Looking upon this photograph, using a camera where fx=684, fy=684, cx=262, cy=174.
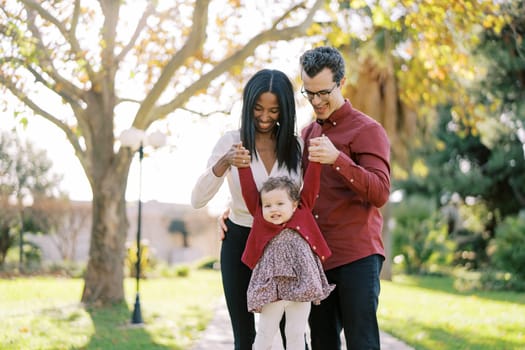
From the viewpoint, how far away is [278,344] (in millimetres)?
6730

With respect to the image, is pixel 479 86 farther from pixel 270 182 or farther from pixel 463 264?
pixel 270 182

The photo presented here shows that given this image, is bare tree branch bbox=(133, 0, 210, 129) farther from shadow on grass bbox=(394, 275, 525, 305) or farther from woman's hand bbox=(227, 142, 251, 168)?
shadow on grass bbox=(394, 275, 525, 305)

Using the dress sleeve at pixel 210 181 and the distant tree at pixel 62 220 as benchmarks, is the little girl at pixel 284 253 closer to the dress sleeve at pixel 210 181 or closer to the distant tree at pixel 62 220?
the dress sleeve at pixel 210 181

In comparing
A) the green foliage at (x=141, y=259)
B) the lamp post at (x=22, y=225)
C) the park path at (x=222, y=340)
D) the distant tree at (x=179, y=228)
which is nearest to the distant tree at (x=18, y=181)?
the lamp post at (x=22, y=225)

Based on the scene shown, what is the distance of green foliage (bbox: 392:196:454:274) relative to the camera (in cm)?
2195

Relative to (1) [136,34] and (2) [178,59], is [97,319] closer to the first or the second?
(2) [178,59]

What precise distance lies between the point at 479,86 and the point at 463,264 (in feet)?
31.2

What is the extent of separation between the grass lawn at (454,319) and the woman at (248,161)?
13.4 ft

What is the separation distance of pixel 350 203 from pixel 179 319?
700 centimetres

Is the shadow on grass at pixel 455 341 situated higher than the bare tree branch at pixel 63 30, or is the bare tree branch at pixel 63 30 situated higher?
the bare tree branch at pixel 63 30

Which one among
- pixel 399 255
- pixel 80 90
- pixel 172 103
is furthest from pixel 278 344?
pixel 399 255

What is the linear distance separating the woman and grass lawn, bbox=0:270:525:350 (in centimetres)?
393

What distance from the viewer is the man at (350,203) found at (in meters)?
3.31

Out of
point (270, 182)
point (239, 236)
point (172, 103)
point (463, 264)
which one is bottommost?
point (463, 264)
